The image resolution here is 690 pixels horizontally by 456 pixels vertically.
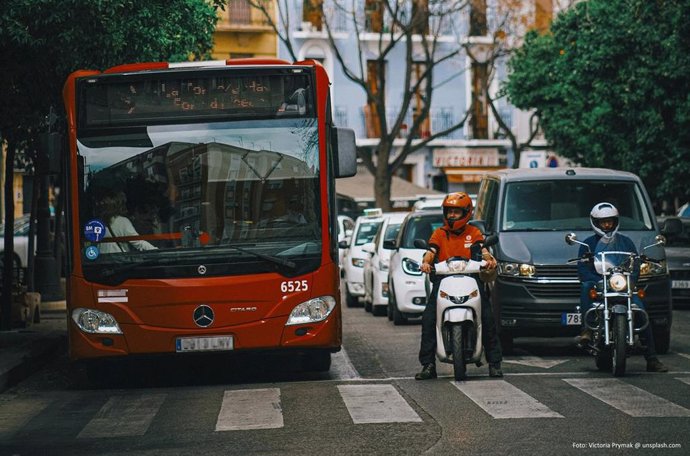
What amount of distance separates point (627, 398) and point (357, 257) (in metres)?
15.8

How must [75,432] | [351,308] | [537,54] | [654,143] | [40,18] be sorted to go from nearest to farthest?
[75,432] → [40,18] → [351,308] → [654,143] → [537,54]

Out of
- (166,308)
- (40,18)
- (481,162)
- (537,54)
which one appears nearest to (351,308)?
(40,18)

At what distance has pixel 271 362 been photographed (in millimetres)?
16359

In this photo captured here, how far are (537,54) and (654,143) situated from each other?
456 inches

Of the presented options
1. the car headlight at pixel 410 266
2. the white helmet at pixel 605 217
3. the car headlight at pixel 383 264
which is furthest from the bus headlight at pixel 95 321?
the car headlight at pixel 383 264

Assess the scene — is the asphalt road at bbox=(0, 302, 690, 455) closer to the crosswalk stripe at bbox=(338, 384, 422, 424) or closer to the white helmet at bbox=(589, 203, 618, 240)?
the crosswalk stripe at bbox=(338, 384, 422, 424)

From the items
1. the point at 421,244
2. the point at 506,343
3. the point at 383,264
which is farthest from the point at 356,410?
the point at 383,264

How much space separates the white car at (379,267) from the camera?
23.5 metres

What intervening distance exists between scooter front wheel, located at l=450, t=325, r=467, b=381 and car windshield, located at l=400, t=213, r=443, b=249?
875 centimetres

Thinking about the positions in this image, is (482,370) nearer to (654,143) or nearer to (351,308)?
(351,308)

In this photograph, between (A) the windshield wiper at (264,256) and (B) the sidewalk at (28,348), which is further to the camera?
(B) the sidewalk at (28,348)

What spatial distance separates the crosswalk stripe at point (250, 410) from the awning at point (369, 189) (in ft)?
113

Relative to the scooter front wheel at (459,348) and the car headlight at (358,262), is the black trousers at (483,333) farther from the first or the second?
the car headlight at (358,262)

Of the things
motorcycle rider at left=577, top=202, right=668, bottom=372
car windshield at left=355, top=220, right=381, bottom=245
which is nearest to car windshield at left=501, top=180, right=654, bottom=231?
motorcycle rider at left=577, top=202, right=668, bottom=372
